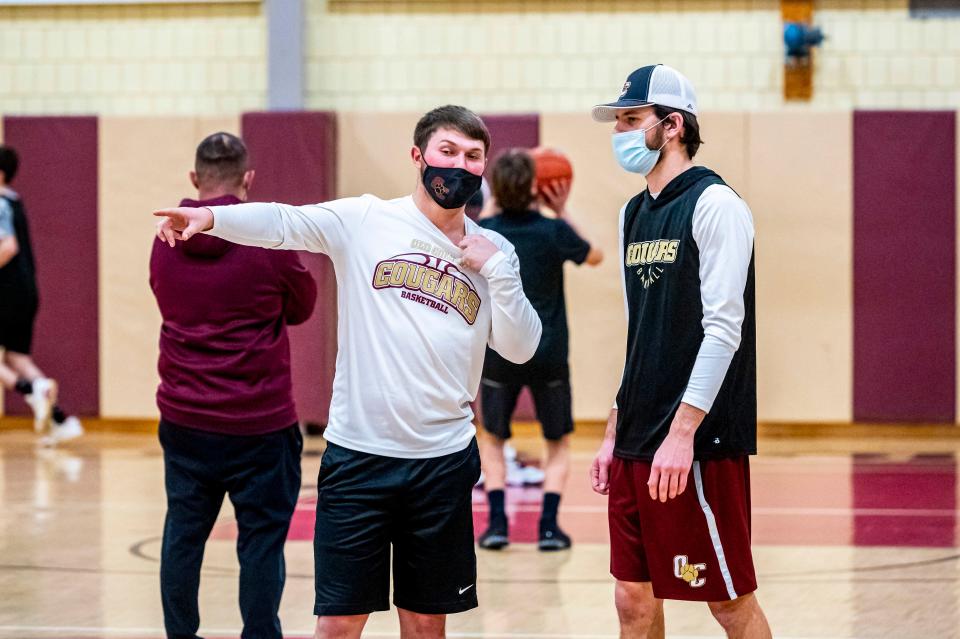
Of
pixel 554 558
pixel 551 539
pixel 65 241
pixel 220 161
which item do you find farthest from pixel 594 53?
pixel 220 161

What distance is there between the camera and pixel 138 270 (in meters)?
11.1

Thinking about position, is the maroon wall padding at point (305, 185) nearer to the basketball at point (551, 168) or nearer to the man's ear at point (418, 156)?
the basketball at point (551, 168)

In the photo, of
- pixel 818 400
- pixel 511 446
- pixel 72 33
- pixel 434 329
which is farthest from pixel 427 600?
pixel 72 33

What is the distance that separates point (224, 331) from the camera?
4375 millimetres

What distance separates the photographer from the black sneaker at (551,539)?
6.59 meters

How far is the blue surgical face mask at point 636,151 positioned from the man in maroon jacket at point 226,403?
1256 millimetres

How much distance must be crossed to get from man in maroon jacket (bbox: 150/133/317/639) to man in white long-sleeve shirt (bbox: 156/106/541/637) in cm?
80

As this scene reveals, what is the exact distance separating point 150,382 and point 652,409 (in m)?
8.16

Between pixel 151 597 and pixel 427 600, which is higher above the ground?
pixel 427 600

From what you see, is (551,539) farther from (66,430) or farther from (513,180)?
(66,430)

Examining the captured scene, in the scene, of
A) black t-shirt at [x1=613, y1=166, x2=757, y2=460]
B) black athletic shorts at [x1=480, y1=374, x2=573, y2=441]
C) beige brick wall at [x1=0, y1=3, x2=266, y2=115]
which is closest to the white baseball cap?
black t-shirt at [x1=613, y1=166, x2=757, y2=460]

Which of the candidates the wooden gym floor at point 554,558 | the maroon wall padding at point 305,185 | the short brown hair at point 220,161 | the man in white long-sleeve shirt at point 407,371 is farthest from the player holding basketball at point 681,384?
the maroon wall padding at point 305,185

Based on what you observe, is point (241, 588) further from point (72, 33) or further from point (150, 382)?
point (72, 33)

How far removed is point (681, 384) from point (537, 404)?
3147 mm
